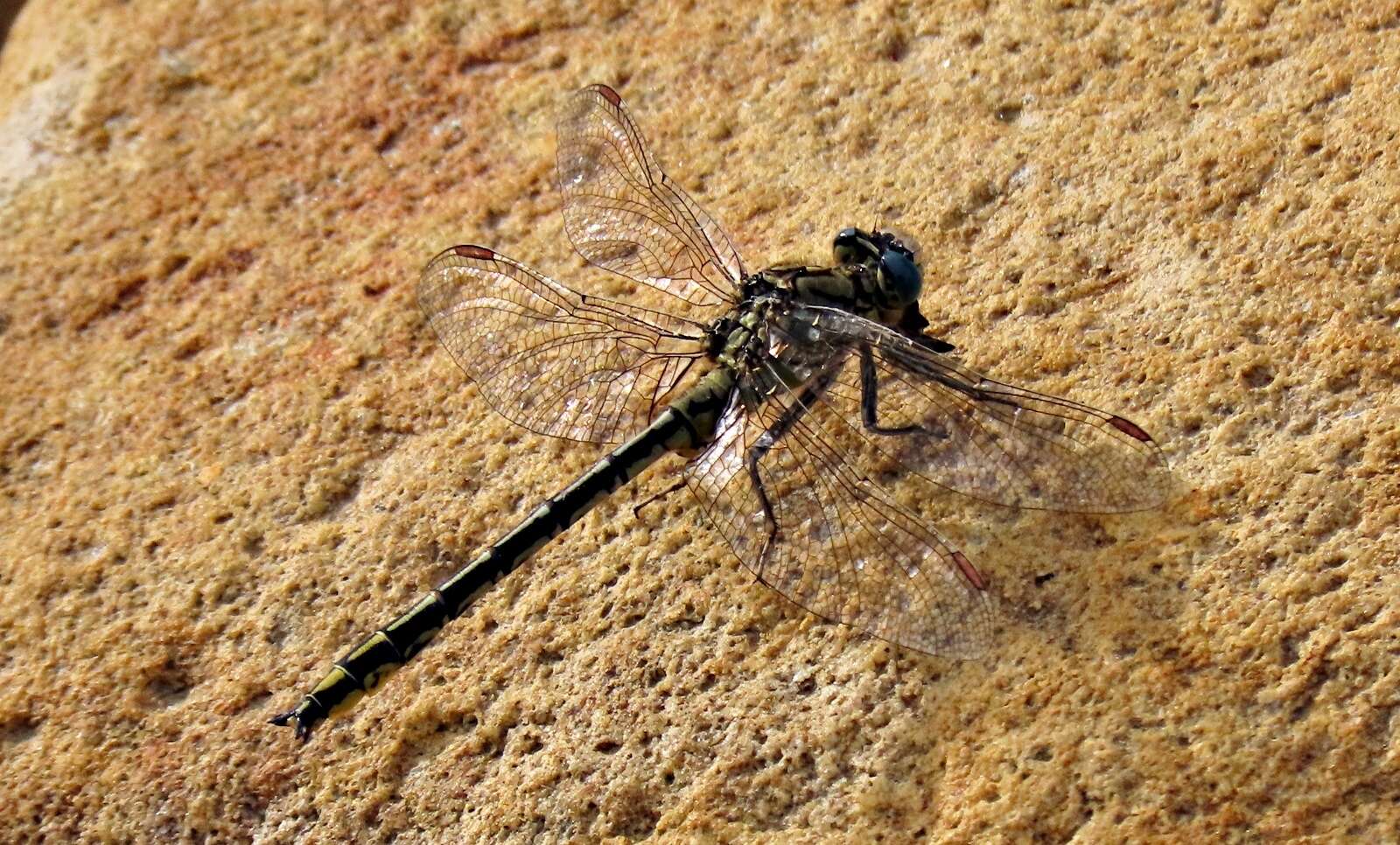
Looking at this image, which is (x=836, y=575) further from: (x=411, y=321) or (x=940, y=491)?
(x=411, y=321)

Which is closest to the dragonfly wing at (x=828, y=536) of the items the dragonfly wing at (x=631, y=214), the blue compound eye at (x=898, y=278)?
the blue compound eye at (x=898, y=278)

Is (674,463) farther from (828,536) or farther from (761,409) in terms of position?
(828,536)

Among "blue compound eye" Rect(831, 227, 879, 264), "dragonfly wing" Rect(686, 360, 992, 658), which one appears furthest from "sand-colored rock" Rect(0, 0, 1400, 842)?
"blue compound eye" Rect(831, 227, 879, 264)

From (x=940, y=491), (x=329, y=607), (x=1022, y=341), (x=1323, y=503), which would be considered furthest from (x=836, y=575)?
(x=329, y=607)

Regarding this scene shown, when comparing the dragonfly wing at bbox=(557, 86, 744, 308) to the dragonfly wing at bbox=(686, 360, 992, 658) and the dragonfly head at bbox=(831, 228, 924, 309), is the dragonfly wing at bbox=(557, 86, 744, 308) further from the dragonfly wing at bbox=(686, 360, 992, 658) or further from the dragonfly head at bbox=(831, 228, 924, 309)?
the dragonfly wing at bbox=(686, 360, 992, 658)

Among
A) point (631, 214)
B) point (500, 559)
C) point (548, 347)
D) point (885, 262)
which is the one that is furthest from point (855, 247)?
point (500, 559)

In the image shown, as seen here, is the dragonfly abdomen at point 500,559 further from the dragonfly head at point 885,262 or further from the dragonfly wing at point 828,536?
the dragonfly head at point 885,262

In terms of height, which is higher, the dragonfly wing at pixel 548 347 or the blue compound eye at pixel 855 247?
the dragonfly wing at pixel 548 347
